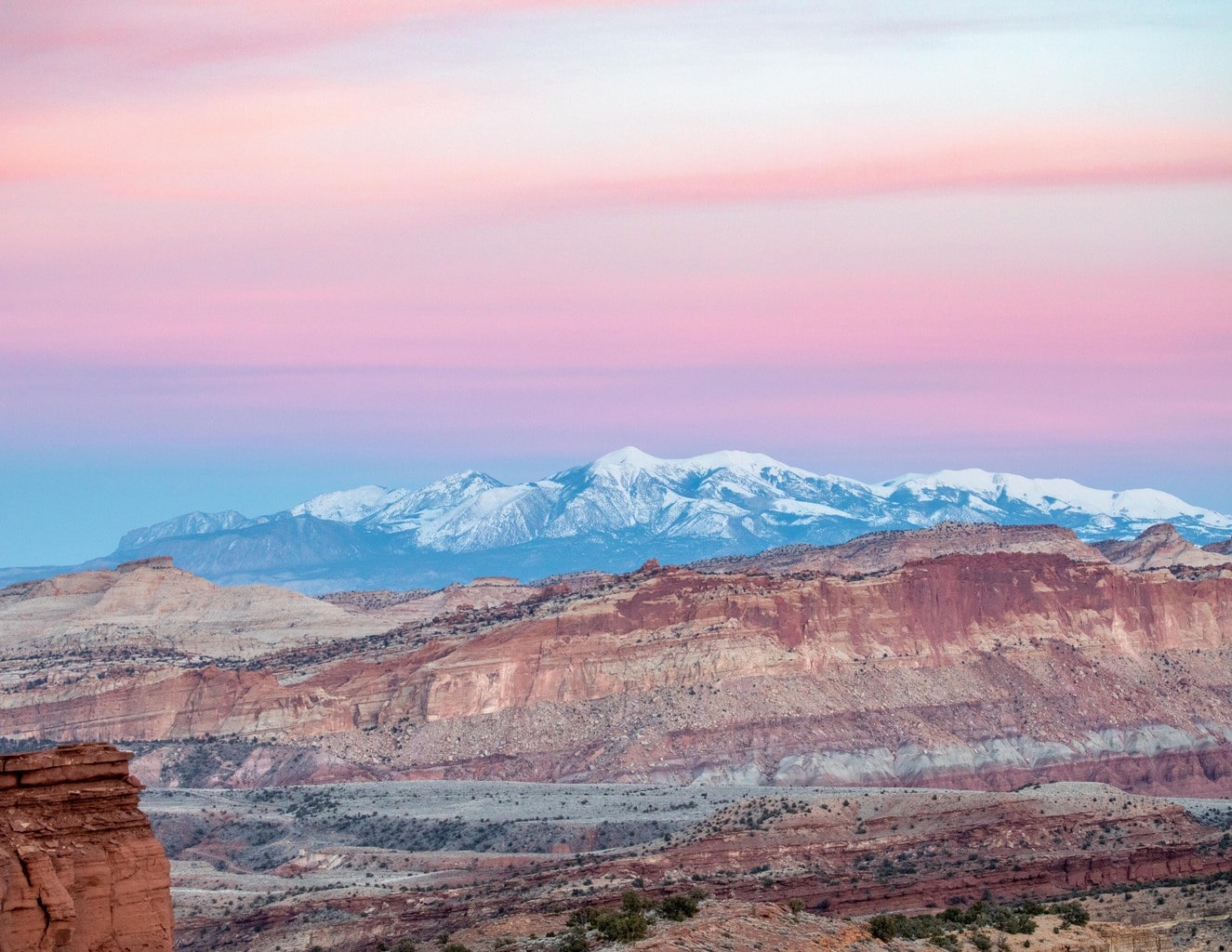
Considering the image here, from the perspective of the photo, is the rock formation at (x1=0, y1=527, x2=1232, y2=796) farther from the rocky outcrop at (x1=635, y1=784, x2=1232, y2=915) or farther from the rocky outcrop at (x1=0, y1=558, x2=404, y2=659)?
the rocky outcrop at (x1=635, y1=784, x2=1232, y2=915)

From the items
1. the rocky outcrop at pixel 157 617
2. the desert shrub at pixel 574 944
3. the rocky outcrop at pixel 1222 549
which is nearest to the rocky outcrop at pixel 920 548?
the rocky outcrop at pixel 1222 549

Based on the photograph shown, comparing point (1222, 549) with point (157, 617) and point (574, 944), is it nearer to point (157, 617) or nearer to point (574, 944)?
point (157, 617)

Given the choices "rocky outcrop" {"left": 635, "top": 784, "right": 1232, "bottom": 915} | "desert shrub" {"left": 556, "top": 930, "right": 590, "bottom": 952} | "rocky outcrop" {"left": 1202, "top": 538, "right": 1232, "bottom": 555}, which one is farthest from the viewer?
"rocky outcrop" {"left": 1202, "top": 538, "right": 1232, "bottom": 555}

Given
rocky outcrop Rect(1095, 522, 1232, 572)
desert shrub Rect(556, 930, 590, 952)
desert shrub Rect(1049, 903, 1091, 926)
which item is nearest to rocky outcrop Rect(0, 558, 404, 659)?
rocky outcrop Rect(1095, 522, 1232, 572)

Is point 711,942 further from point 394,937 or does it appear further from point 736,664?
point 736,664

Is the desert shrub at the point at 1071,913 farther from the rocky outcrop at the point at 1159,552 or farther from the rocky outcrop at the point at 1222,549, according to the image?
the rocky outcrop at the point at 1222,549

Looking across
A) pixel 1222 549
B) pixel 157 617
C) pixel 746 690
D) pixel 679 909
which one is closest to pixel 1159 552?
pixel 1222 549
